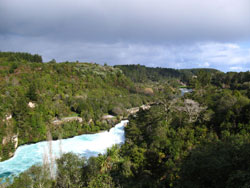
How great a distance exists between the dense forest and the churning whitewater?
5854mm

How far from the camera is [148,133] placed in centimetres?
3919

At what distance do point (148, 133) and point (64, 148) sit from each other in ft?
84.7

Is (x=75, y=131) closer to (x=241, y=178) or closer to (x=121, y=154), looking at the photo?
(x=121, y=154)

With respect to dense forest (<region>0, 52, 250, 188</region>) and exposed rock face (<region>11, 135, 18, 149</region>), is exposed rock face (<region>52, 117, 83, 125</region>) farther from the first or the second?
exposed rock face (<region>11, 135, 18, 149</region>)

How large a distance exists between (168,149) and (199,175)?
17194 mm

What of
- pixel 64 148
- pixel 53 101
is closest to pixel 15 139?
pixel 64 148

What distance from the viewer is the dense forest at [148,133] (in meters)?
13.6

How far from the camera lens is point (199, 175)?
1338 centimetres

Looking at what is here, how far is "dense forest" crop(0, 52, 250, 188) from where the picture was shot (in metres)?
13.6

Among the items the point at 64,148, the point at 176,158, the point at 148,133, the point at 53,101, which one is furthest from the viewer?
the point at 53,101

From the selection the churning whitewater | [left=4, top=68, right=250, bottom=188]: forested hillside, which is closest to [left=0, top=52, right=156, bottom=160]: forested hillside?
the churning whitewater

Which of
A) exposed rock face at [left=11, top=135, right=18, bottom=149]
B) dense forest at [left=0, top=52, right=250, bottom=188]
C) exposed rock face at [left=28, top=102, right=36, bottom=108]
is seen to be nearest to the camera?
dense forest at [left=0, top=52, right=250, bottom=188]

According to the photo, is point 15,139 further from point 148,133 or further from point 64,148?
point 148,133

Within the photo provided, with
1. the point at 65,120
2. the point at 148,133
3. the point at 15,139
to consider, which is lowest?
the point at 15,139
